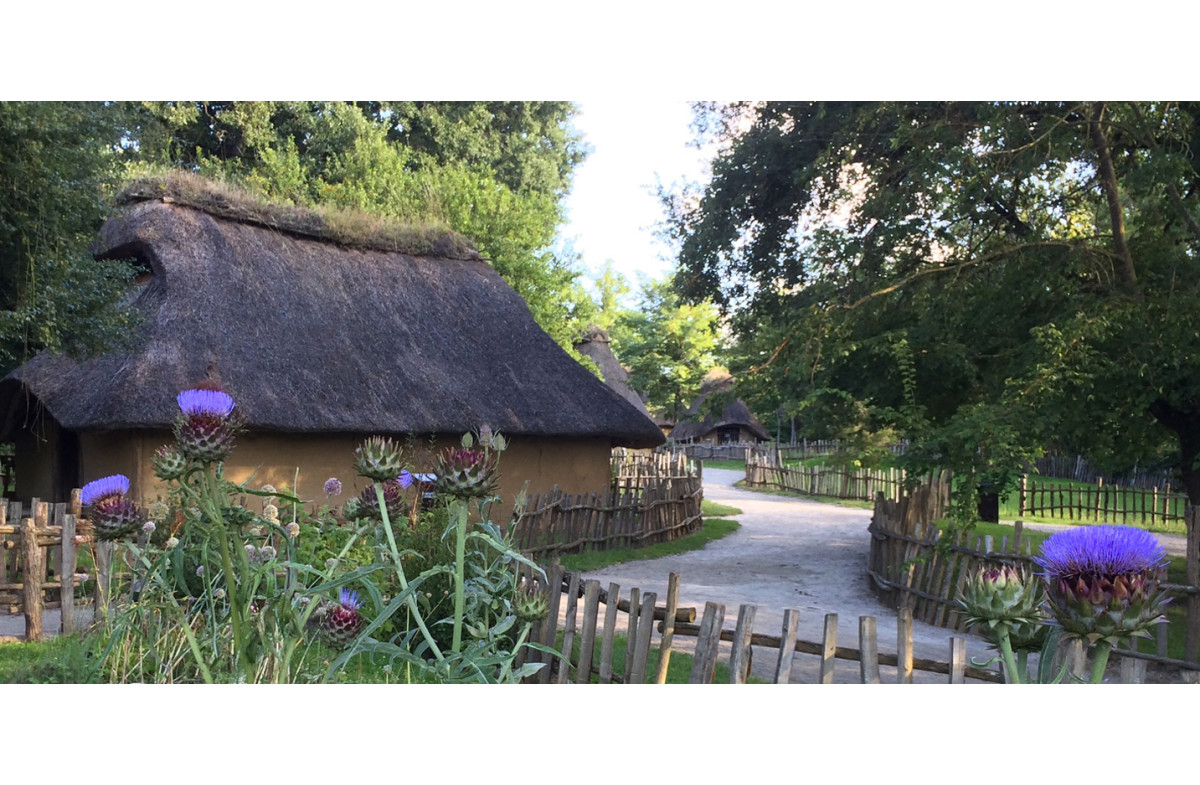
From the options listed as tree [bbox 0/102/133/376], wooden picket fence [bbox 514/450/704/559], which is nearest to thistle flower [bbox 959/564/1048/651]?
tree [bbox 0/102/133/376]

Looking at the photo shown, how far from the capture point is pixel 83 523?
727cm

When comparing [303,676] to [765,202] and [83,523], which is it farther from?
→ [765,202]

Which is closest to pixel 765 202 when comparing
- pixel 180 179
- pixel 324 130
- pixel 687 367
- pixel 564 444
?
pixel 564 444

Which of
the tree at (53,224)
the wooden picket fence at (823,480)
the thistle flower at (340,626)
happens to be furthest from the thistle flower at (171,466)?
the wooden picket fence at (823,480)

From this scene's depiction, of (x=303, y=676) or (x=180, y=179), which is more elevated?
(x=180, y=179)

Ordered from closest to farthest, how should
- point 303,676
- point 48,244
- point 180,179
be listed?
point 303,676, point 48,244, point 180,179

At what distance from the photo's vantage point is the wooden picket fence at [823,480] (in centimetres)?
2256

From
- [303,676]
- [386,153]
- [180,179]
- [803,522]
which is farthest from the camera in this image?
[386,153]

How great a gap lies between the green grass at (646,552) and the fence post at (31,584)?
556 centimetres

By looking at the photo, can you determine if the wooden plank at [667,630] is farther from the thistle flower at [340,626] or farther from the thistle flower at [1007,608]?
the thistle flower at [1007,608]

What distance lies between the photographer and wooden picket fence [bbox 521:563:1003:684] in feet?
13.0

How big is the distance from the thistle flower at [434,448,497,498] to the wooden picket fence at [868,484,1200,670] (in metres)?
5.36

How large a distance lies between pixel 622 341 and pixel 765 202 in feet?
88.5

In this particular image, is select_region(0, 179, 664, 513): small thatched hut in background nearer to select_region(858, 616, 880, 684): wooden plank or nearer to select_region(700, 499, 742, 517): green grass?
select_region(700, 499, 742, 517): green grass
